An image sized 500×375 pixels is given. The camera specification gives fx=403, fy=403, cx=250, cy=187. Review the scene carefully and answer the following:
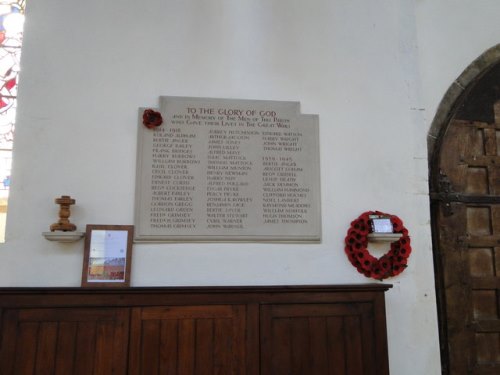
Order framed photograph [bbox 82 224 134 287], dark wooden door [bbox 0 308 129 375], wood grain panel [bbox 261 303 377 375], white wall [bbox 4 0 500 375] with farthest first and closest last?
white wall [bbox 4 0 500 375], framed photograph [bbox 82 224 134 287], wood grain panel [bbox 261 303 377 375], dark wooden door [bbox 0 308 129 375]

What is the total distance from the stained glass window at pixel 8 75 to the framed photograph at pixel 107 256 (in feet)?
2.36

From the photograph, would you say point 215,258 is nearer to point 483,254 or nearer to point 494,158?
point 483,254

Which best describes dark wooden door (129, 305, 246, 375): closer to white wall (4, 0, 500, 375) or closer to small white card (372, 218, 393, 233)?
white wall (4, 0, 500, 375)

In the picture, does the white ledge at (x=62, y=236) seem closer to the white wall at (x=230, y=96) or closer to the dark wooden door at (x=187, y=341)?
the white wall at (x=230, y=96)

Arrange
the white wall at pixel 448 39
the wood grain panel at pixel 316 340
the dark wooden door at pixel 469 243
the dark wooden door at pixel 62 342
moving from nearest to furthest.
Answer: the dark wooden door at pixel 62 342, the wood grain panel at pixel 316 340, the dark wooden door at pixel 469 243, the white wall at pixel 448 39

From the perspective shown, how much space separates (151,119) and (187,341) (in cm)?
126

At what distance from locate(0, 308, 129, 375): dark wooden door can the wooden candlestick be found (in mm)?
422

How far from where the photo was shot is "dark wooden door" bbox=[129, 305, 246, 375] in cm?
200

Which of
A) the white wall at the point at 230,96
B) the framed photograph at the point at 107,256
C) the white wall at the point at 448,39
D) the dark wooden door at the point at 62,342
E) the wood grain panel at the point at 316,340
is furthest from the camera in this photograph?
the white wall at the point at 448,39

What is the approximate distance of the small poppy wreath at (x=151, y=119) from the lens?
237cm

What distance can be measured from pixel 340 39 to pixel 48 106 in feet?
6.14

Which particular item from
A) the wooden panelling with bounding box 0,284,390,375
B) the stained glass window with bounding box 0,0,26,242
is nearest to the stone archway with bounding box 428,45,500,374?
the wooden panelling with bounding box 0,284,390,375

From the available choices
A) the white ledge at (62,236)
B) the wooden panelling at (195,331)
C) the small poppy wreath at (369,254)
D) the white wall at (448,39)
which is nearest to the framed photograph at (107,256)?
the white ledge at (62,236)

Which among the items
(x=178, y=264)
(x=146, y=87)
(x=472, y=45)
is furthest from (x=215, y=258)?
Result: (x=472, y=45)
